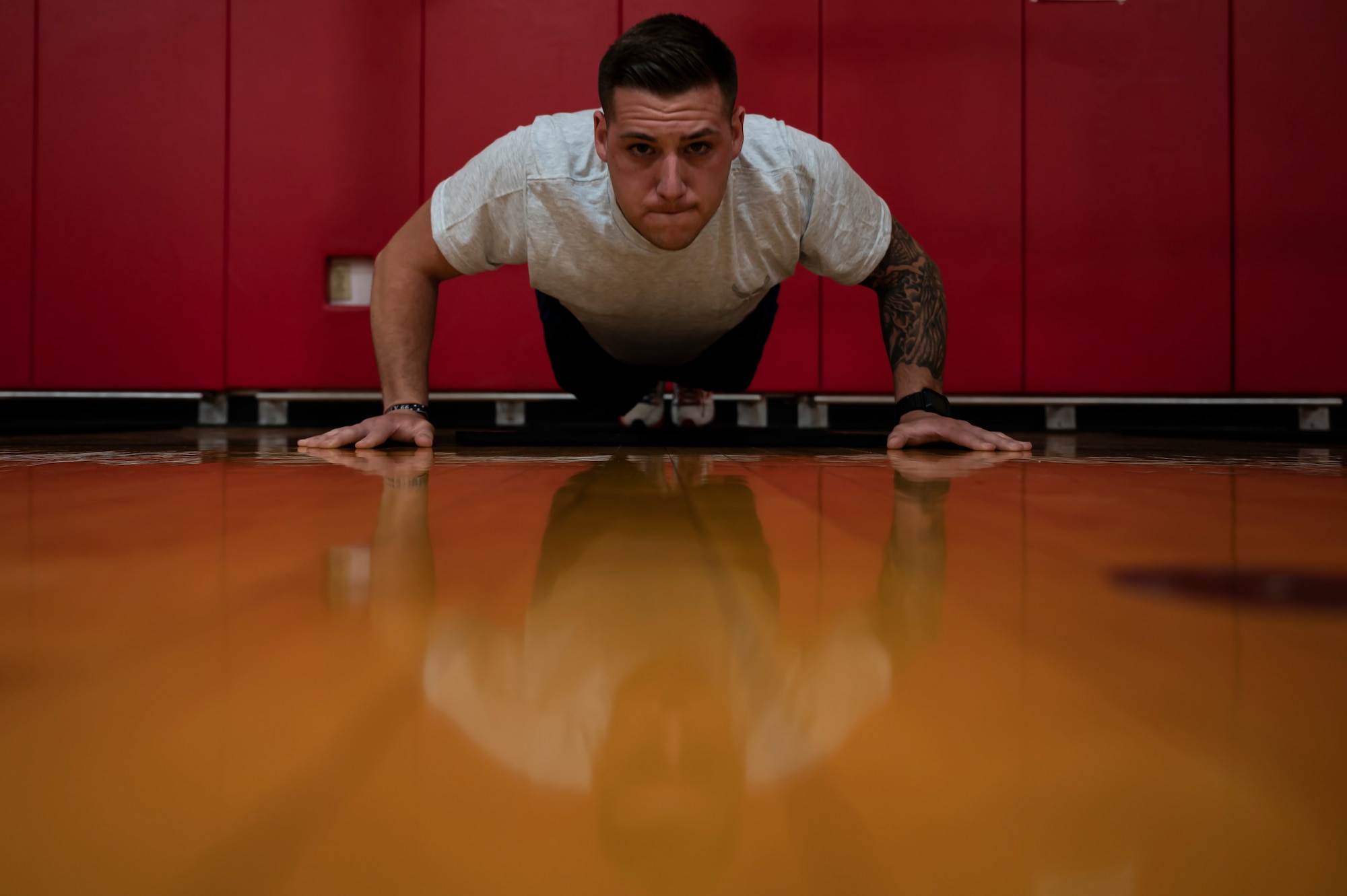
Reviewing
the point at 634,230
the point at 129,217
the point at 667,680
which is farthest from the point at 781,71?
the point at 667,680

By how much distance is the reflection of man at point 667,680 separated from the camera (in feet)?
0.33

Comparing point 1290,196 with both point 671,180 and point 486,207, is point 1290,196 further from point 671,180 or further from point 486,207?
point 486,207

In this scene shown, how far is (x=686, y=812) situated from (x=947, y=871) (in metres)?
0.03

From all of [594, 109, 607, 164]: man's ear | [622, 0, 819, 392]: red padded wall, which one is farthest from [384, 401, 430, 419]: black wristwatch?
[622, 0, 819, 392]: red padded wall

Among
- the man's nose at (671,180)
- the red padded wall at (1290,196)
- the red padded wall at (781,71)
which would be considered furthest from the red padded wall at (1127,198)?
the man's nose at (671,180)

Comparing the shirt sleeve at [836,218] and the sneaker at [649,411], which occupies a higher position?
the shirt sleeve at [836,218]

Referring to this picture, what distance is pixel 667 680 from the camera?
14 cm

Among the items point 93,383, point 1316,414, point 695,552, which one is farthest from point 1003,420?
point 93,383

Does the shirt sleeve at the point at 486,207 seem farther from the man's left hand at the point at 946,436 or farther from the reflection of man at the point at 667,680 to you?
the reflection of man at the point at 667,680

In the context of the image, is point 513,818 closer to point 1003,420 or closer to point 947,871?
point 947,871

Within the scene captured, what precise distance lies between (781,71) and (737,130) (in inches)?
57.2

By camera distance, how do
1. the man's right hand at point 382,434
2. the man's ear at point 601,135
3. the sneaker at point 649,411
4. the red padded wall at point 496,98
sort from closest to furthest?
1. the man's right hand at point 382,434
2. the man's ear at point 601,135
3. the sneaker at point 649,411
4. the red padded wall at point 496,98

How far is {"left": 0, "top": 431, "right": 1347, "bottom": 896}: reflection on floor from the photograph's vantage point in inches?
3.5

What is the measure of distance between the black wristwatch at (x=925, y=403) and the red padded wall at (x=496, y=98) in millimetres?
1429
